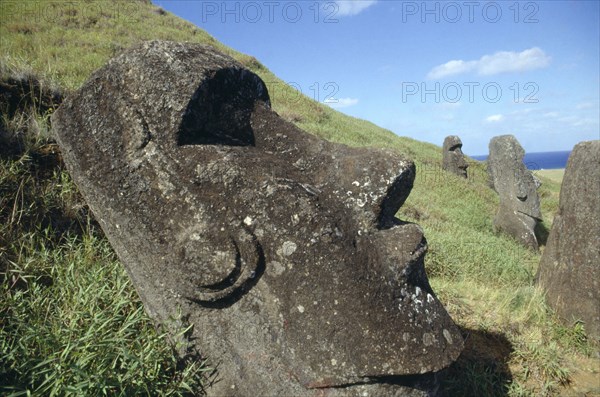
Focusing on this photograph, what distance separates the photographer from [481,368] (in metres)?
3.90

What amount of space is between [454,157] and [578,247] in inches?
583

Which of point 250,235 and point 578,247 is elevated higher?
point 250,235

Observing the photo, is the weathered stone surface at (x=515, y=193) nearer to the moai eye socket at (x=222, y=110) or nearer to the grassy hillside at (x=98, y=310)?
the grassy hillside at (x=98, y=310)

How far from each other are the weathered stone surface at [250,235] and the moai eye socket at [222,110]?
0.01 meters

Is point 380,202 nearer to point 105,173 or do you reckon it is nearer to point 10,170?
point 105,173

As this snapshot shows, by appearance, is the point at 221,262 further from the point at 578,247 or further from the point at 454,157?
the point at 454,157

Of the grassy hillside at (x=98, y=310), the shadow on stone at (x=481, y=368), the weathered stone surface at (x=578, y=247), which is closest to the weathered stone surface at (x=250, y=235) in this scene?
the grassy hillside at (x=98, y=310)

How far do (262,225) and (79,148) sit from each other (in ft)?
4.32

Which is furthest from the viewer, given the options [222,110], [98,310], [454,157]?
[454,157]

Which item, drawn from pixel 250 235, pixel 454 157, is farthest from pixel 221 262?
pixel 454 157

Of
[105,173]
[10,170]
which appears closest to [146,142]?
[105,173]

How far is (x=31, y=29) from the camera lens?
16.1 m

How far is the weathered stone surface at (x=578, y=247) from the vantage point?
17.0ft

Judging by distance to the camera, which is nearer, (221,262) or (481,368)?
(221,262)
